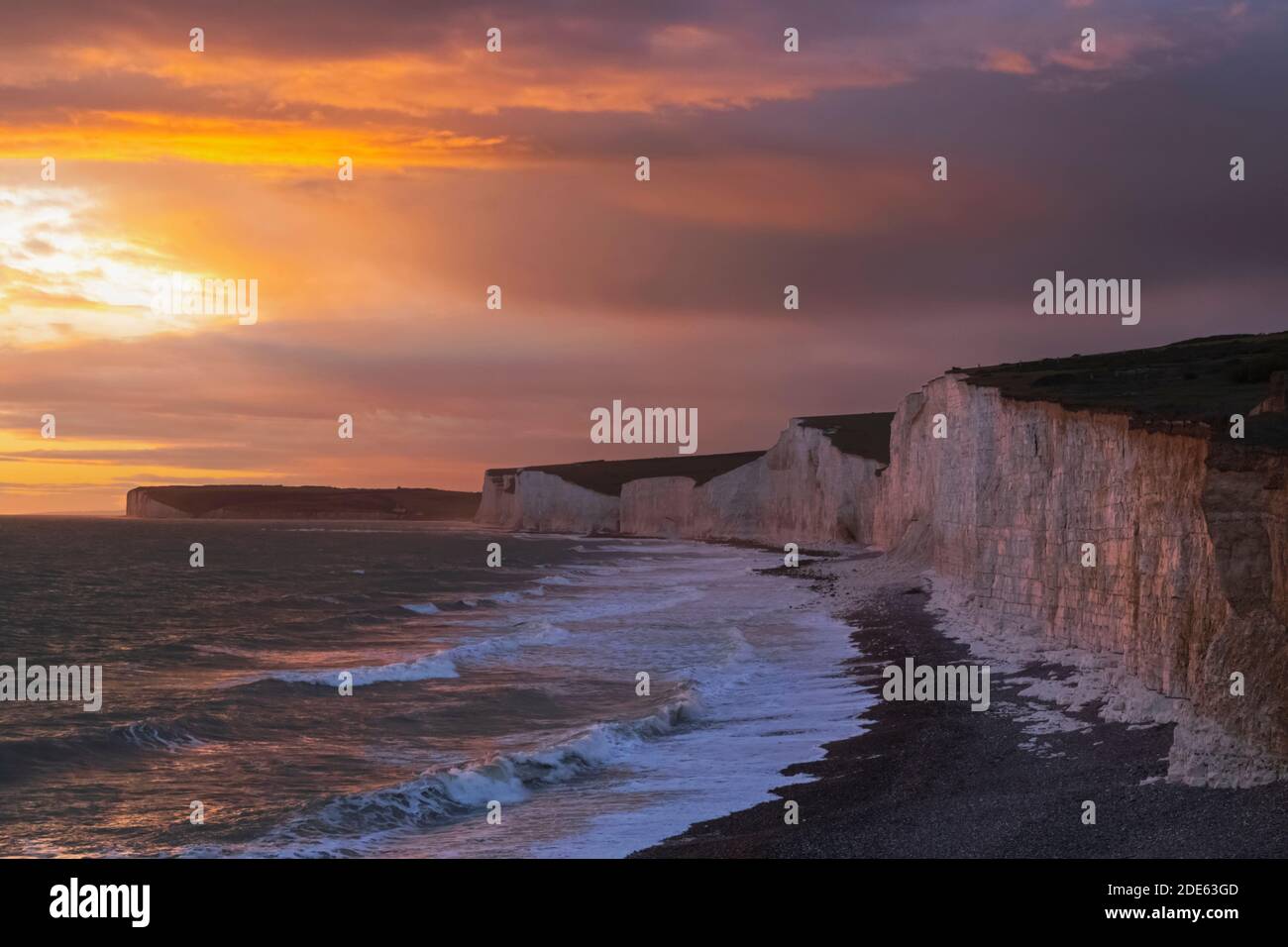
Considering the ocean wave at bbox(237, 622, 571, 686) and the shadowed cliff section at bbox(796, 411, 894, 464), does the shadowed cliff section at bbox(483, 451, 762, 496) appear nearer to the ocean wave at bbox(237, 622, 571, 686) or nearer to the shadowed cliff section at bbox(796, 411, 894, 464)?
the shadowed cliff section at bbox(796, 411, 894, 464)

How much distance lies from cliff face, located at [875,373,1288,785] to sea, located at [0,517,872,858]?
13.2 ft

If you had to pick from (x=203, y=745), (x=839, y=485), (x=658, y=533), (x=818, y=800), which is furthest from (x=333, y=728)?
(x=658, y=533)

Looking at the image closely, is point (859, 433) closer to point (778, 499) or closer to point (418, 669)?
point (778, 499)

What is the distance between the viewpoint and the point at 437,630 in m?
35.2

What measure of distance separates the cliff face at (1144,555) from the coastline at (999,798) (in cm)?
70

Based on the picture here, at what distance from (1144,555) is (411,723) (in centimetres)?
1153

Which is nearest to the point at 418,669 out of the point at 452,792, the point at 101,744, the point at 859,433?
the point at 101,744

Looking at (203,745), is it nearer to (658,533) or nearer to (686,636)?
(686,636)

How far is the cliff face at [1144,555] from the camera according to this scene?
10.0m

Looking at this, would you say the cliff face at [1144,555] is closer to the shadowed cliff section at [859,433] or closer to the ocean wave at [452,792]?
the ocean wave at [452,792]

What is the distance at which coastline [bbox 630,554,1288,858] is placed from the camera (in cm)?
898

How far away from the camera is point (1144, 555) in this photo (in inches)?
593

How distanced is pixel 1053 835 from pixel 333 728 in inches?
490

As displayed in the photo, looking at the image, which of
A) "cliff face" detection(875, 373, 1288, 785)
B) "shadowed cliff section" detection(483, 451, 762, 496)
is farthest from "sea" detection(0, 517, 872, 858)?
"shadowed cliff section" detection(483, 451, 762, 496)
